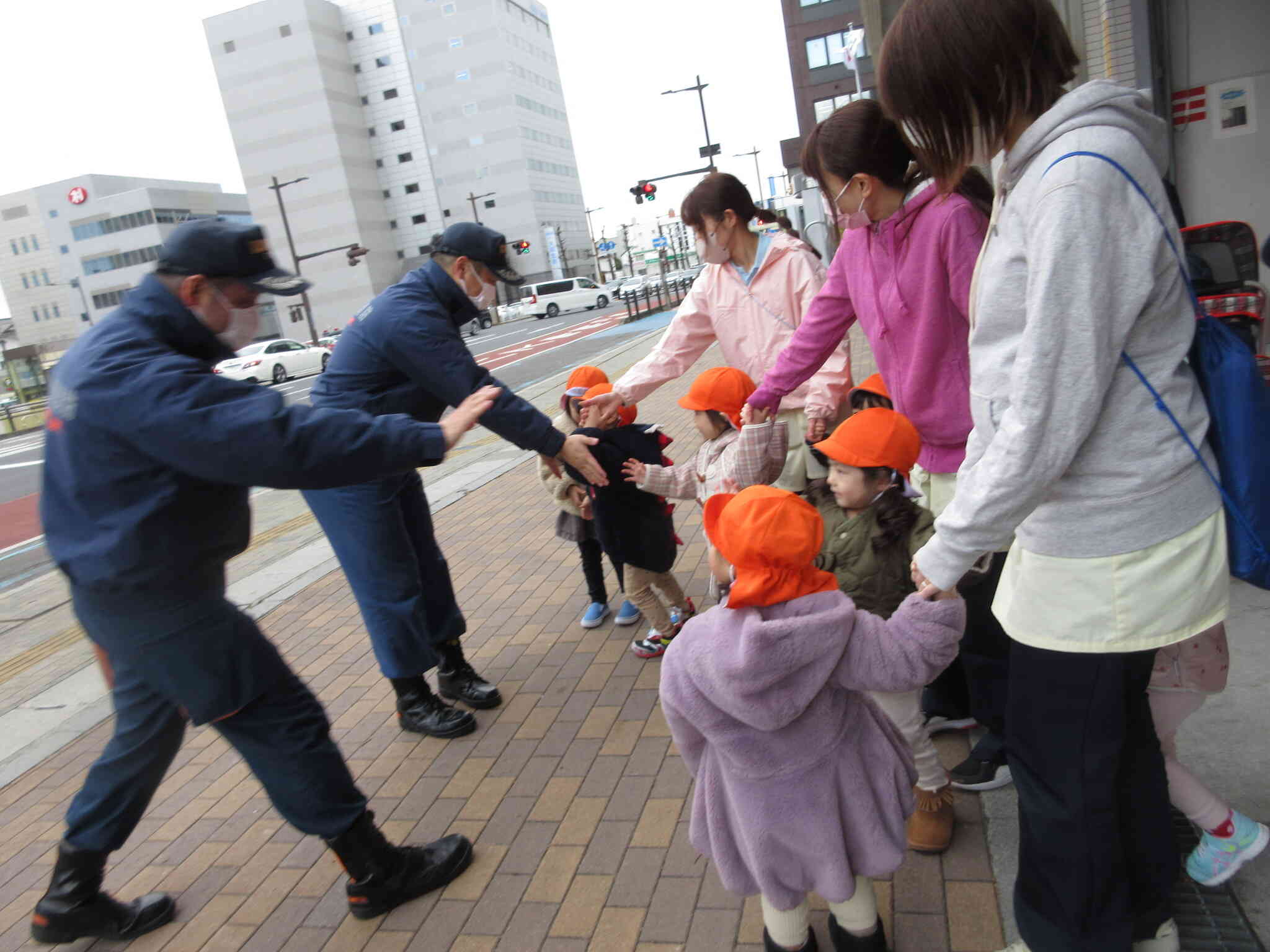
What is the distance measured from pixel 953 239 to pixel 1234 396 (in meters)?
0.94

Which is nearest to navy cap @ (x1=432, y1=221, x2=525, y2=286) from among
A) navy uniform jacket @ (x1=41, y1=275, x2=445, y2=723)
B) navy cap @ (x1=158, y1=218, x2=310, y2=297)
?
navy cap @ (x1=158, y1=218, x2=310, y2=297)

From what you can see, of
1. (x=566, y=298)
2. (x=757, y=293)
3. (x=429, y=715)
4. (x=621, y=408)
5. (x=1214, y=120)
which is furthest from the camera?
(x=566, y=298)

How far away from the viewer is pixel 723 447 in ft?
10.7

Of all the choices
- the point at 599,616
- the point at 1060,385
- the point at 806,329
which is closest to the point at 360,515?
the point at 599,616

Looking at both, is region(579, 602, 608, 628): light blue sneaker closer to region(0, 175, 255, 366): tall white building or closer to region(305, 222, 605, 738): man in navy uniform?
region(305, 222, 605, 738): man in navy uniform

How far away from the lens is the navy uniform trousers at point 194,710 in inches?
90.0

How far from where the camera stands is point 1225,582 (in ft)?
4.97

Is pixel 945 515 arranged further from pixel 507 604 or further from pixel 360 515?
pixel 507 604

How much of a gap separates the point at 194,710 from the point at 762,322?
2312 mm

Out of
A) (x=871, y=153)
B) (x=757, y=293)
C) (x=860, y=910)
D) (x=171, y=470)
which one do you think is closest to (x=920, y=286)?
(x=871, y=153)

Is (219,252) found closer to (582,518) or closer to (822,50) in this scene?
(582,518)

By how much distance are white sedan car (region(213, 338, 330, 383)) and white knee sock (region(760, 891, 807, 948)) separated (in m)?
29.6

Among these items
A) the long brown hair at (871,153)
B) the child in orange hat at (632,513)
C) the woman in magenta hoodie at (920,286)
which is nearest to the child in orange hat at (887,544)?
the woman in magenta hoodie at (920,286)

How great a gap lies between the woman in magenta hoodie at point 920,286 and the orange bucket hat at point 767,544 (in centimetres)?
70
